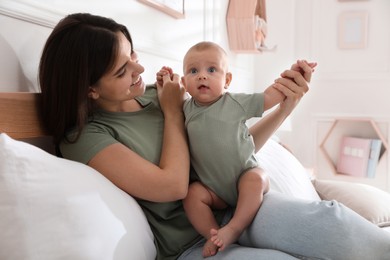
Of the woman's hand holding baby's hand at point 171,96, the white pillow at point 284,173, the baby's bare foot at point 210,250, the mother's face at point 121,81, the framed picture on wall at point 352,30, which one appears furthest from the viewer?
the framed picture on wall at point 352,30

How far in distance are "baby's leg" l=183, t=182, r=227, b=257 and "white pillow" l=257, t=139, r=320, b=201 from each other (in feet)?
1.22

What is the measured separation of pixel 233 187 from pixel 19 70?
2.16ft

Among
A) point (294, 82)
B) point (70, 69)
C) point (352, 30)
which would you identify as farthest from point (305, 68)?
point (352, 30)

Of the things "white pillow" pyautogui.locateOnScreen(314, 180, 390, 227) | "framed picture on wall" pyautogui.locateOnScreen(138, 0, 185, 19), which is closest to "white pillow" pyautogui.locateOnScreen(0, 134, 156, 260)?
"white pillow" pyautogui.locateOnScreen(314, 180, 390, 227)

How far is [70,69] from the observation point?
3.34ft

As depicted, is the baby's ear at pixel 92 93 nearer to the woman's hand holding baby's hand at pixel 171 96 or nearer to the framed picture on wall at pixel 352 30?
the woman's hand holding baby's hand at pixel 171 96

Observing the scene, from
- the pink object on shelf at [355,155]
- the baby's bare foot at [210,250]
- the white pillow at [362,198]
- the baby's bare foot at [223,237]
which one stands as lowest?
the pink object on shelf at [355,155]

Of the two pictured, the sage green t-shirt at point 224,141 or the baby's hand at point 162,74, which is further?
the baby's hand at point 162,74

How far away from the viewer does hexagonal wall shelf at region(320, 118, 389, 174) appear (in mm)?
3465

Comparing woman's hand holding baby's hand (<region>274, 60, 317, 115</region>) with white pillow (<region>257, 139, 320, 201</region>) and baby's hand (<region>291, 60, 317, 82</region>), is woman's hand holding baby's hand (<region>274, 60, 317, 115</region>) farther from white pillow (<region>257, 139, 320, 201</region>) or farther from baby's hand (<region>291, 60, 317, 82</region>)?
white pillow (<region>257, 139, 320, 201</region>)

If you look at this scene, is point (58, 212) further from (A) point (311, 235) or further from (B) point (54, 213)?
(A) point (311, 235)

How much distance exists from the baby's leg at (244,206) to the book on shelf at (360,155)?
8.53 ft

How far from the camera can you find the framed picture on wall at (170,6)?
182cm

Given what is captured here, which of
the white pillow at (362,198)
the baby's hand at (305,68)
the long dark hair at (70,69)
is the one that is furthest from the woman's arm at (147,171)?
the white pillow at (362,198)
